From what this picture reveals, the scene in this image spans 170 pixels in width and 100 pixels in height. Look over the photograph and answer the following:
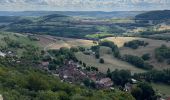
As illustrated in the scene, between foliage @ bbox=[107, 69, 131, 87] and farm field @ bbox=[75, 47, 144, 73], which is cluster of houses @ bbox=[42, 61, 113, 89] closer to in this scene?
foliage @ bbox=[107, 69, 131, 87]

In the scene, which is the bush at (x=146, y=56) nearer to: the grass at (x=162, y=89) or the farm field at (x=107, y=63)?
the farm field at (x=107, y=63)

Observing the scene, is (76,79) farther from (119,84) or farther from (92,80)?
(119,84)

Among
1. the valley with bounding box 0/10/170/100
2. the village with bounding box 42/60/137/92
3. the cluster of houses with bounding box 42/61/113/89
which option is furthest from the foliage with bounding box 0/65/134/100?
the cluster of houses with bounding box 42/61/113/89

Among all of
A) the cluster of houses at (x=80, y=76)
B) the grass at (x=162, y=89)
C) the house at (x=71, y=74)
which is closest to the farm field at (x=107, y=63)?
the cluster of houses at (x=80, y=76)

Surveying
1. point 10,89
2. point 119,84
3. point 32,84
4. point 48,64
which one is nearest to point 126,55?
point 48,64

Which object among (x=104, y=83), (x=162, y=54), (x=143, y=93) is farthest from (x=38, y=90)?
(x=162, y=54)
